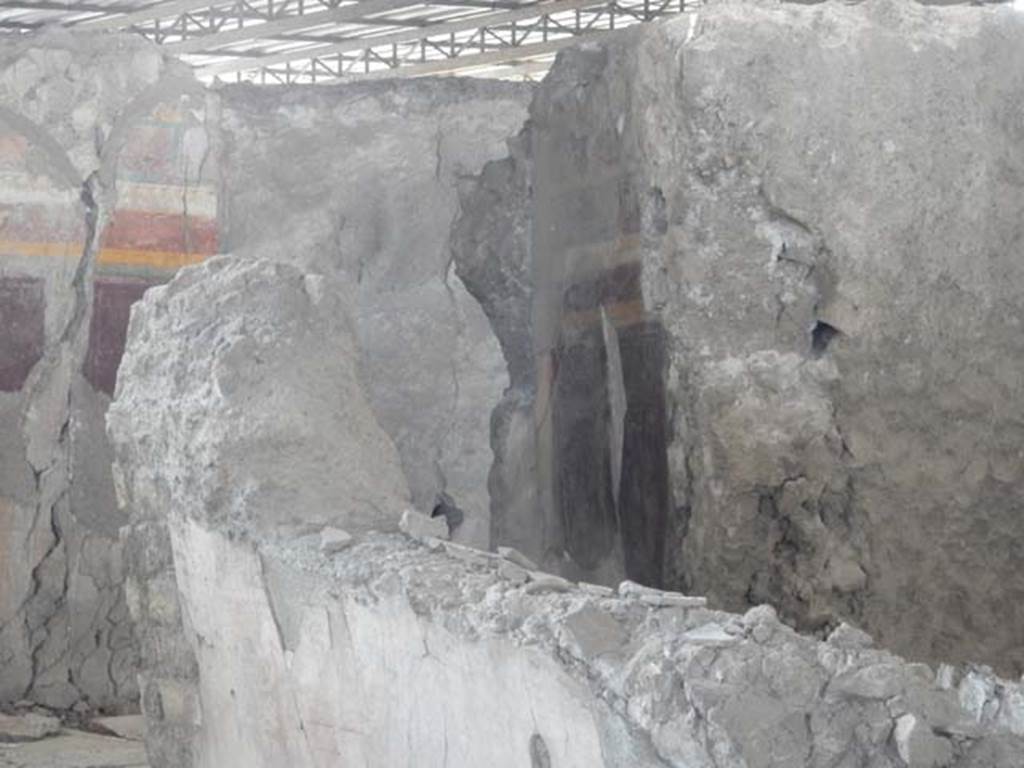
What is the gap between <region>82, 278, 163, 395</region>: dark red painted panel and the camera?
6.12 metres

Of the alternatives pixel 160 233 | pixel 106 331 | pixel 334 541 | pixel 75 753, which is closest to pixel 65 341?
pixel 106 331

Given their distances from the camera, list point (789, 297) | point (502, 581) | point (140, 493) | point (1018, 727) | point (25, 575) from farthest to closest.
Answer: point (25, 575), point (789, 297), point (140, 493), point (502, 581), point (1018, 727)

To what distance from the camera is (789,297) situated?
5.45 metres

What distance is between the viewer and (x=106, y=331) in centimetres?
614

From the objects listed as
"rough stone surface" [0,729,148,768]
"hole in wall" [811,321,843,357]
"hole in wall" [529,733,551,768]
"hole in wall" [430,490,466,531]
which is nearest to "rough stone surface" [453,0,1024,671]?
"hole in wall" [811,321,843,357]

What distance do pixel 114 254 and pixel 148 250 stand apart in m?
0.10

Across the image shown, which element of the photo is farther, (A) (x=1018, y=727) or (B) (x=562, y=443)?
(B) (x=562, y=443)

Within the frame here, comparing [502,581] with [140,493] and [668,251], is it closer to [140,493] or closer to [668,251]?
[140,493]

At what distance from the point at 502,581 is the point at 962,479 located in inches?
86.1

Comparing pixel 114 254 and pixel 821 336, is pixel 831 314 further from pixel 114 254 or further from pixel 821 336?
pixel 114 254

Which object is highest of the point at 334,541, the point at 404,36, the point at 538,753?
the point at 404,36

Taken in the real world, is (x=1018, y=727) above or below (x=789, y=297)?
below

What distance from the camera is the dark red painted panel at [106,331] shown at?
612 centimetres

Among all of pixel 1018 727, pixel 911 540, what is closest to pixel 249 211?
pixel 911 540
